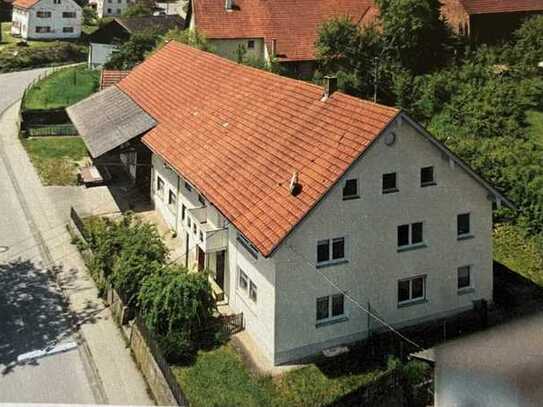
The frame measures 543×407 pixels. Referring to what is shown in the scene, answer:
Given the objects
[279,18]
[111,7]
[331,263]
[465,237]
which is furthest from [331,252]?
[111,7]

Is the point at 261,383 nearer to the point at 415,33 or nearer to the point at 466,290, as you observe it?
the point at 466,290

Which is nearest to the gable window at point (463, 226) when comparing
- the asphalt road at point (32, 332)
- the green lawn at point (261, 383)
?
the green lawn at point (261, 383)

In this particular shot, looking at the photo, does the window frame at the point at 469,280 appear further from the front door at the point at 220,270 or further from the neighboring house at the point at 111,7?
the neighboring house at the point at 111,7

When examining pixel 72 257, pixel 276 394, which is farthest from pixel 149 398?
pixel 72 257

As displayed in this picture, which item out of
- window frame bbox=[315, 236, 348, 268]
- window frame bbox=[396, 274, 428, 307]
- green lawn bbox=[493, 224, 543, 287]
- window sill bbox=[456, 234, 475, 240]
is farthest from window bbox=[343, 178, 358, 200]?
green lawn bbox=[493, 224, 543, 287]

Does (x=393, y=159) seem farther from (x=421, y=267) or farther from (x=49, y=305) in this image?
(x=49, y=305)

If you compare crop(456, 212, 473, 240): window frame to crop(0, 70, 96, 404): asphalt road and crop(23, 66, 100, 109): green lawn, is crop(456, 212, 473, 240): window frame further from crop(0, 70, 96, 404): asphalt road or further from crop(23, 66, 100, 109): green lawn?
crop(23, 66, 100, 109): green lawn
